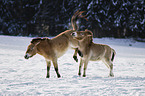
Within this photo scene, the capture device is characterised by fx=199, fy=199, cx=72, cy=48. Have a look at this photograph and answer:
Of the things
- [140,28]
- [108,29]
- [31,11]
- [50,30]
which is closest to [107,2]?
[108,29]

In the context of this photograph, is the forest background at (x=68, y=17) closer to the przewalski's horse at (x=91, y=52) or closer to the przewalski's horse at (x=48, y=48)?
the przewalski's horse at (x=91, y=52)

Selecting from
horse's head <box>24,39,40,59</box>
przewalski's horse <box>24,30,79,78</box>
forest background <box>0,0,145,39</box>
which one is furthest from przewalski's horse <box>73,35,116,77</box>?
forest background <box>0,0,145,39</box>

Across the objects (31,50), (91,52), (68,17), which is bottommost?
(68,17)

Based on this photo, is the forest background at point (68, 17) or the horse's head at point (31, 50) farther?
the forest background at point (68, 17)

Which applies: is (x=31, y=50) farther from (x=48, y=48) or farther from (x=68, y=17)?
(x=68, y=17)

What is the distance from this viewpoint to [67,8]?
114 ft

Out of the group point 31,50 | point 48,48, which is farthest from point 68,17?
point 31,50

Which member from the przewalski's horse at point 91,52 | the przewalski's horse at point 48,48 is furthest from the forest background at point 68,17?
the przewalski's horse at point 48,48

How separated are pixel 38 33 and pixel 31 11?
5.21 m

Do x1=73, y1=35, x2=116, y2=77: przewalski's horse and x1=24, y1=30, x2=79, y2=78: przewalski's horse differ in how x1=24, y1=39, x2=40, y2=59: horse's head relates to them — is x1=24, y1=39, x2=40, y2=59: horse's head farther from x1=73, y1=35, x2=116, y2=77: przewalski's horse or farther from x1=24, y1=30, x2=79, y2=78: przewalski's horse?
x1=73, y1=35, x2=116, y2=77: przewalski's horse

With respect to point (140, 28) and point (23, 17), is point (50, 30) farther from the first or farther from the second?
point (140, 28)

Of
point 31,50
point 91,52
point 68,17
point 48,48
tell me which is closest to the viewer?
point 31,50

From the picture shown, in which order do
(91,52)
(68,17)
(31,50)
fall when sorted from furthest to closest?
(68,17) < (91,52) < (31,50)

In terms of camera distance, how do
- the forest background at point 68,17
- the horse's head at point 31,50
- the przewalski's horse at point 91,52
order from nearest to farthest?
the horse's head at point 31,50 < the przewalski's horse at point 91,52 < the forest background at point 68,17
